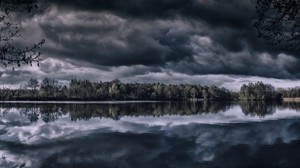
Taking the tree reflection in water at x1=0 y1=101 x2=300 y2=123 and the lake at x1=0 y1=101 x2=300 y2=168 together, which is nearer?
the lake at x1=0 y1=101 x2=300 y2=168

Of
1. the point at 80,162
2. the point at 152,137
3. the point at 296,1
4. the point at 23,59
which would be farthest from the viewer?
the point at 152,137

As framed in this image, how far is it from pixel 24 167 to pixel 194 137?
19869 mm

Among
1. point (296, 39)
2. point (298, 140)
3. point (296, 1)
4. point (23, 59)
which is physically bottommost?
point (298, 140)

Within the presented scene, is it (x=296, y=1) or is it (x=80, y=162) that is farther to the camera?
(x=80, y=162)

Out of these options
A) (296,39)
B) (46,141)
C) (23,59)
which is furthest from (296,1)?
(46,141)

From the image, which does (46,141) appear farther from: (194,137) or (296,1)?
(296,1)

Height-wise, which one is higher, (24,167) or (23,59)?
(23,59)

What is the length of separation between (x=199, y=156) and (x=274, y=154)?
19.5ft

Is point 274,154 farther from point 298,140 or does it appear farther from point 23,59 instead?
point 23,59

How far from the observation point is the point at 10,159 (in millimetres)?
25328

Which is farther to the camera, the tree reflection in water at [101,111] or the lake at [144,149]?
the tree reflection in water at [101,111]

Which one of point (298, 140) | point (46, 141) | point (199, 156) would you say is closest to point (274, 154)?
point (199, 156)

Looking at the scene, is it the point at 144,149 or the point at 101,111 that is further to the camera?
the point at 101,111

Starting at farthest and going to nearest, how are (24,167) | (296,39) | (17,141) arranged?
(17,141)
(24,167)
(296,39)
